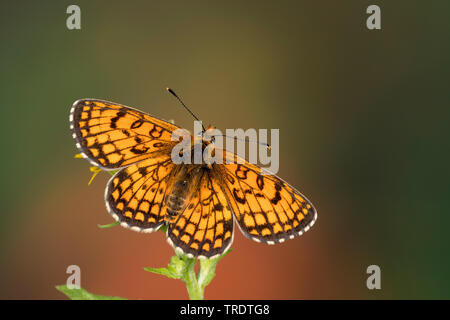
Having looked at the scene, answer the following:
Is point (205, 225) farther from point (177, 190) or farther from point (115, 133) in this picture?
point (115, 133)

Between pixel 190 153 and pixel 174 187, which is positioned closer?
pixel 174 187

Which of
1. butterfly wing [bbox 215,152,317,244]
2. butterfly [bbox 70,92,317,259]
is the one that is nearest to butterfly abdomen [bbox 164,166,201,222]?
butterfly [bbox 70,92,317,259]

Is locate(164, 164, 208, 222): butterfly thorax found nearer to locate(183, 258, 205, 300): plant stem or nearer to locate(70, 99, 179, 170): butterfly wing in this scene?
locate(70, 99, 179, 170): butterfly wing

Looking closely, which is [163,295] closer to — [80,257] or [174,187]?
[80,257]
